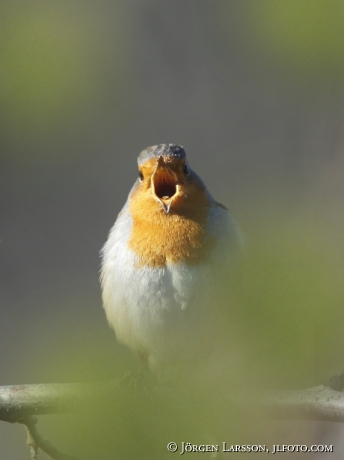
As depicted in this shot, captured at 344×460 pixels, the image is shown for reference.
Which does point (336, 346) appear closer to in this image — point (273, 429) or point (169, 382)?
point (273, 429)

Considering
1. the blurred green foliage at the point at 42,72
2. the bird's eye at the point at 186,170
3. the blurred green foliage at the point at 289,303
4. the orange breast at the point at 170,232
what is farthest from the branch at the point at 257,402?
the bird's eye at the point at 186,170

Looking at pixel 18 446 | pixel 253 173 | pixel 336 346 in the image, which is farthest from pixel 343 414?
pixel 253 173

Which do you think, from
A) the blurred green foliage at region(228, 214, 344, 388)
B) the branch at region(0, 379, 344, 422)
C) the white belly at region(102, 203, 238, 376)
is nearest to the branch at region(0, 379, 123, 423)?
the branch at region(0, 379, 344, 422)

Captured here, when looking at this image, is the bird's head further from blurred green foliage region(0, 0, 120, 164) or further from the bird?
blurred green foliage region(0, 0, 120, 164)

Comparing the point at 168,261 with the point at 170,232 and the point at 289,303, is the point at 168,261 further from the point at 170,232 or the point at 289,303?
the point at 289,303

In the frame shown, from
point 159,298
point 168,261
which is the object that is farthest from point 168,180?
point 159,298

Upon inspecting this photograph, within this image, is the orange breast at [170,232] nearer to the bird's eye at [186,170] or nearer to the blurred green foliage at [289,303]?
the bird's eye at [186,170]

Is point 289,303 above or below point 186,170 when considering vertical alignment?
below
